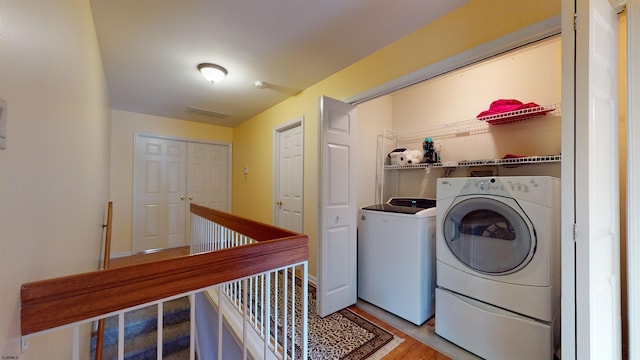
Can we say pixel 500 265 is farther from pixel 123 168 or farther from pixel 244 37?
pixel 123 168

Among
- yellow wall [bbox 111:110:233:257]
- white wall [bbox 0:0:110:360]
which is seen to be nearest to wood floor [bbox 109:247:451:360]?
white wall [bbox 0:0:110:360]

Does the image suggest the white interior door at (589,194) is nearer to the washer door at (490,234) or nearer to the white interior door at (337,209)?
the washer door at (490,234)

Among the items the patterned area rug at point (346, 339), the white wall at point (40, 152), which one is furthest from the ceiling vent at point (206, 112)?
the patterned area rug at point (346, 339)

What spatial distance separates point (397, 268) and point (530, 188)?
3.62 ft

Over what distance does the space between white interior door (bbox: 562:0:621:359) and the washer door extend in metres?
0.44

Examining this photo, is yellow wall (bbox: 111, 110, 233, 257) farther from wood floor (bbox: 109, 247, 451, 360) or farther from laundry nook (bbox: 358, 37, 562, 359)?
laundry nook (bbox: 358, 37, 562, 359)

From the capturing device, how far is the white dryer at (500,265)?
4.50ft

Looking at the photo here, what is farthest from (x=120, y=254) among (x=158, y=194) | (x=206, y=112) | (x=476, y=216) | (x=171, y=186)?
(x=476, y=216)

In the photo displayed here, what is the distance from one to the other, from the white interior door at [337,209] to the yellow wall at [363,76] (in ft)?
1.36

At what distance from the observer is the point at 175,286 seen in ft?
2.43

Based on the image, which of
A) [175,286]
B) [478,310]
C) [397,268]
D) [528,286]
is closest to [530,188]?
[528,286]

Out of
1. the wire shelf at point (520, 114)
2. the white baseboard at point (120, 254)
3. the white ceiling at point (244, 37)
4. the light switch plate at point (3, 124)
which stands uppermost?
the white ceiling at point (244, 37)

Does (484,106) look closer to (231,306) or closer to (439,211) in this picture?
(439,211)

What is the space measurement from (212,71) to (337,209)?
1.84 metres
